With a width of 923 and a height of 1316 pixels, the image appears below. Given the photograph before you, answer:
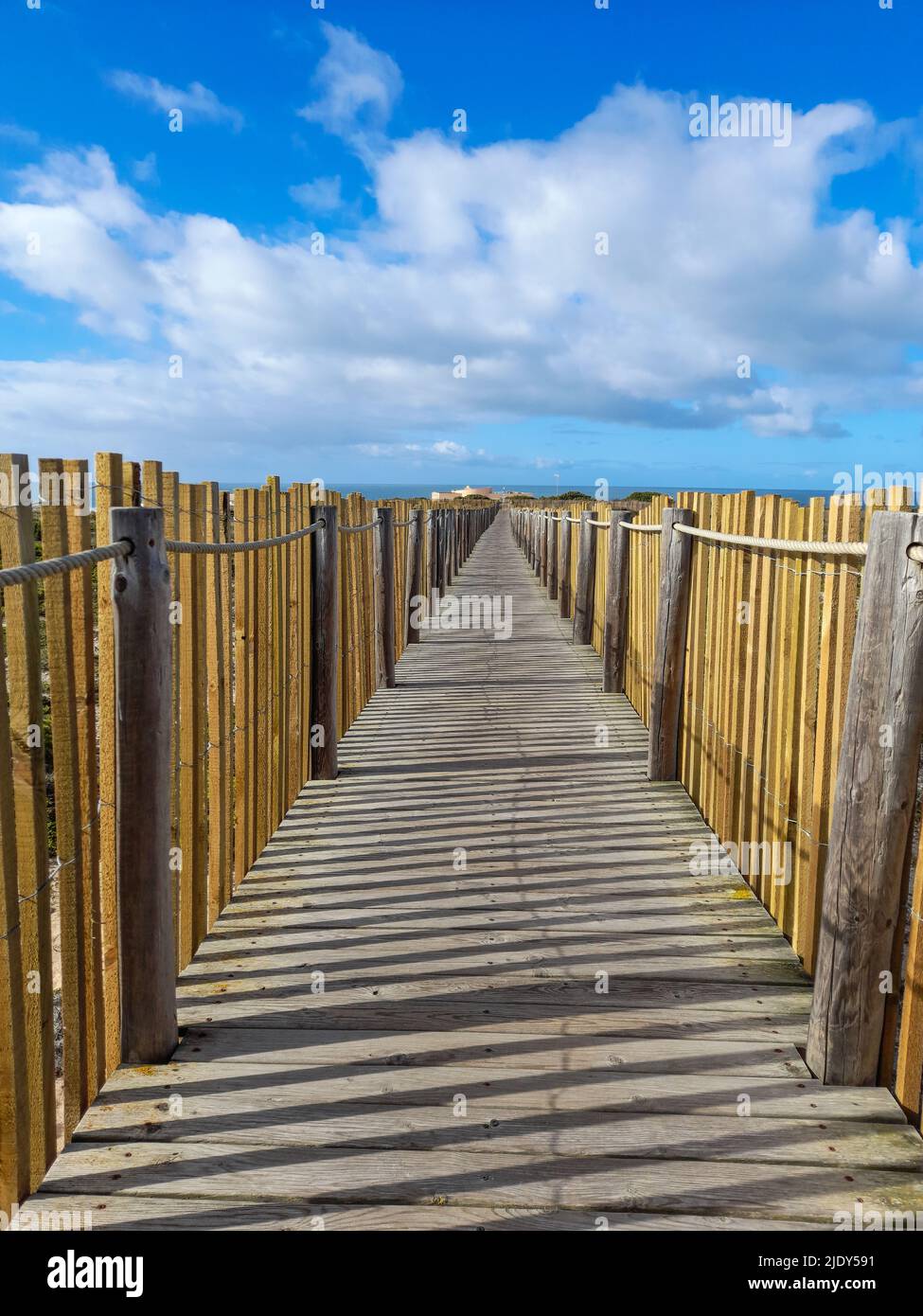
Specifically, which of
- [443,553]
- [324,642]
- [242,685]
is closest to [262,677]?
[242,685]

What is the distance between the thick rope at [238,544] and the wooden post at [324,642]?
0.09 meters

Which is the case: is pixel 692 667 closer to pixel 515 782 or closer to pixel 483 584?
pixel 515 782

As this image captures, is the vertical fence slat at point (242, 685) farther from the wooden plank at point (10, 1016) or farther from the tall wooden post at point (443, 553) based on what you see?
the tall wooden post at point (443, 553)

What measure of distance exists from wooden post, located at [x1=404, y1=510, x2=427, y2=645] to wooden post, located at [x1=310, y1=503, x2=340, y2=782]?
5.05 metres

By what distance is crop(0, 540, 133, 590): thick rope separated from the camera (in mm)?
2004

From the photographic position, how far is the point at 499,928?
3752 millimetres

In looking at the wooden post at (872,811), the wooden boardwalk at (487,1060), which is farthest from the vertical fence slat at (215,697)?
the wooden post at (872,811)

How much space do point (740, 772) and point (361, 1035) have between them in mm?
2246

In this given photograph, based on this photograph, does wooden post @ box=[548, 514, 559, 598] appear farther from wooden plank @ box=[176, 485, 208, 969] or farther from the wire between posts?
wooden plank @ box=[176, 485, 208, 969]

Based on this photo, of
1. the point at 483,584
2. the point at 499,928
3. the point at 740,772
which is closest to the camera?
the point at 499,928

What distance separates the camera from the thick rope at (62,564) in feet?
6.57

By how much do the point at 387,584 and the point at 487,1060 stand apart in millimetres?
6061

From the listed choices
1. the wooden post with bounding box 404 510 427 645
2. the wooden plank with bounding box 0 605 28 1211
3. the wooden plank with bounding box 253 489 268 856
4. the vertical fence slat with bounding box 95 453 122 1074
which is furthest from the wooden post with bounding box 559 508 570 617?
the wooden plank with bounding box 0 605 28 1211
